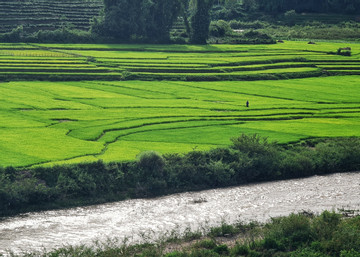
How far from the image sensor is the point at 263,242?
23906mm

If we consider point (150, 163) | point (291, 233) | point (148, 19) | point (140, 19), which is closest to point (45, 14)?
point (140, 19)

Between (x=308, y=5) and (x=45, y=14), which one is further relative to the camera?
(x=308, y=5)

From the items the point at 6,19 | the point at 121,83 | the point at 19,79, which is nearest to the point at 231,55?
the point at 121,83

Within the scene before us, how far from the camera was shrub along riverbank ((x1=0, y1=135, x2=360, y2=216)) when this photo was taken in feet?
96.8

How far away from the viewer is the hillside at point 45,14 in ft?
303

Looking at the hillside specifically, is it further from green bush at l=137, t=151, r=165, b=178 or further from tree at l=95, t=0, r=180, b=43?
green bush at l=137, t=151, r=165, b=178

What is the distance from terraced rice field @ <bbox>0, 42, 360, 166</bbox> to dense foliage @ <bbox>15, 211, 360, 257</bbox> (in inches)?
357

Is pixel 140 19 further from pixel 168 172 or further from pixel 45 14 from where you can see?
pixel 168 172

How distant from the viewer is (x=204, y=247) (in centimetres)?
2448

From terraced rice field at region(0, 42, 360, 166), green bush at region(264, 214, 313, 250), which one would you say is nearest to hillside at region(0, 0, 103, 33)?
terraced rice field at region(0, 42, 360, 166)

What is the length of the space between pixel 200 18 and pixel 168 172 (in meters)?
60.1

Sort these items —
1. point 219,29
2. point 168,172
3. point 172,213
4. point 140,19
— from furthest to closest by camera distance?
point 219,29 → point 140,19 → point 168,172 → point 172,213

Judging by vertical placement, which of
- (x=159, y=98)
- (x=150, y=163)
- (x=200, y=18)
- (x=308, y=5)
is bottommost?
(x=159, y=98)

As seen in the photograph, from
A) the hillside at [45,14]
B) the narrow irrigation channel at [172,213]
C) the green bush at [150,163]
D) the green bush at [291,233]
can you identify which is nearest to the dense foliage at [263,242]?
the green bush at [291,233]
